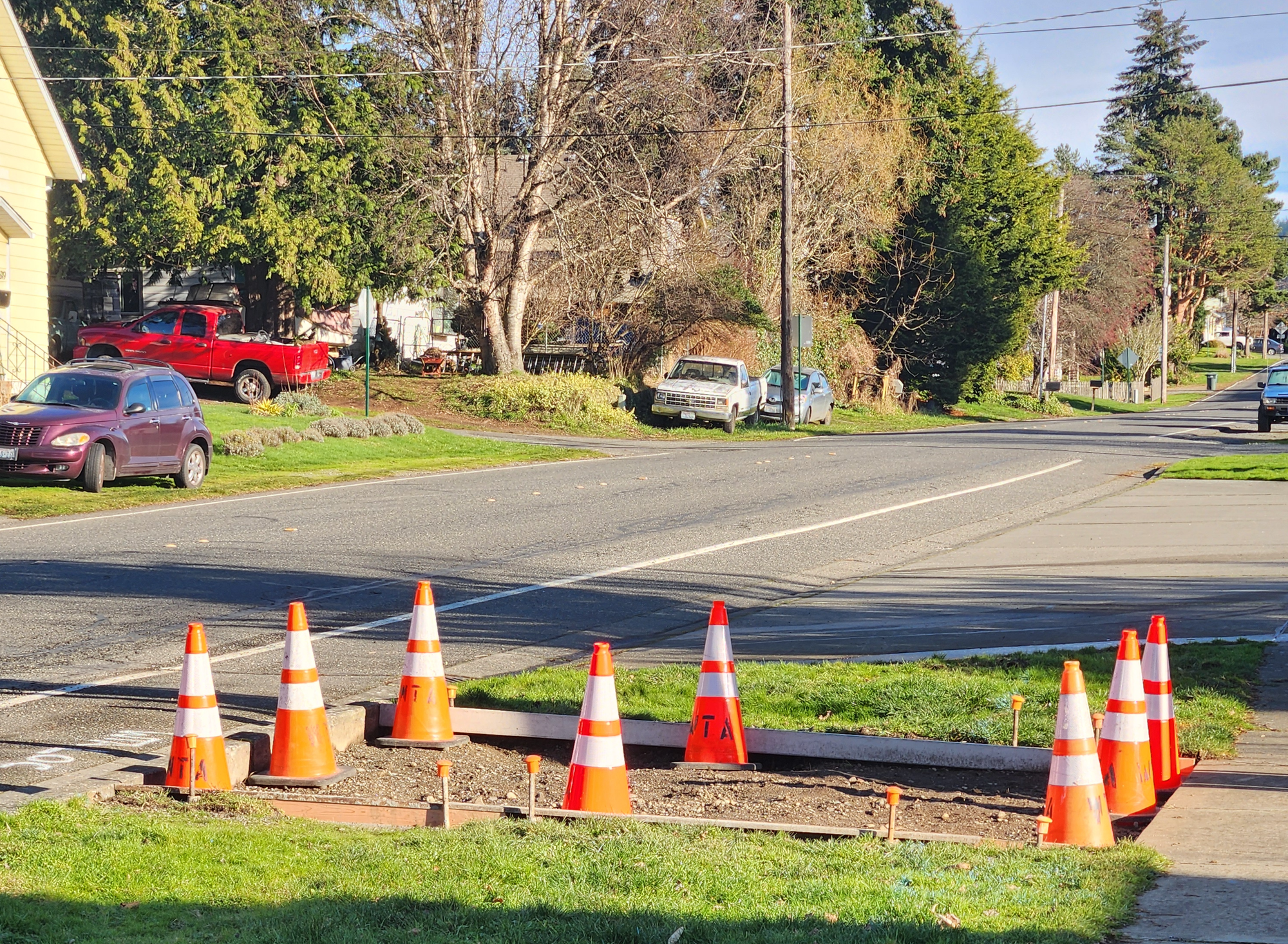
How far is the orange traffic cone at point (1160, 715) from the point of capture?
645 cm

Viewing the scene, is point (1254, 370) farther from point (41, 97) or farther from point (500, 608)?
point (500, 608)

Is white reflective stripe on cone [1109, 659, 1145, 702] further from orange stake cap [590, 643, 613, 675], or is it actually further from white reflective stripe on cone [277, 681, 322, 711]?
white reflective stripe on cone [277, 681, 322, 711]

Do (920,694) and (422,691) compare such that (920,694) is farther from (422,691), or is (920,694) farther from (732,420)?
(732,420)

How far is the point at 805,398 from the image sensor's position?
3847 centimetres

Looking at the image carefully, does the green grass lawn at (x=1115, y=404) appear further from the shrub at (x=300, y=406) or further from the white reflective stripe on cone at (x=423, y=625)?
A: the white reflective stripe on cone at (x=423, y=625)

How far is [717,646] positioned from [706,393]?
27.0 m

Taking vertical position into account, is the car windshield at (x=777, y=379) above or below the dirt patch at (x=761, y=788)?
above

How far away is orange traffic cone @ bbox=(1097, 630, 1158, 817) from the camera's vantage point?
5.96 meters

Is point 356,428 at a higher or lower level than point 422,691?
higher

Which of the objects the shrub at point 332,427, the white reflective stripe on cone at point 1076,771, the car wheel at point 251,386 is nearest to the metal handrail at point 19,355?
the car wheel at point 251,386

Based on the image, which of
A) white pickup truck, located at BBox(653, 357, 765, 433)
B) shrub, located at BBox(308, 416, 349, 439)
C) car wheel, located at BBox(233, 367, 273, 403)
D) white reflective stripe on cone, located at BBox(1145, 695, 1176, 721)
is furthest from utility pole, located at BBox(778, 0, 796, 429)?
white reflective stripe on cone, located at BBox(1145, 695, 1176, 721)

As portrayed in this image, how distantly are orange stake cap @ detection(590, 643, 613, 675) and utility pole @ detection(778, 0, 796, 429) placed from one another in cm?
2986

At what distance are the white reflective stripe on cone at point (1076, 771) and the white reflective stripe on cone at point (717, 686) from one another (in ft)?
5.94

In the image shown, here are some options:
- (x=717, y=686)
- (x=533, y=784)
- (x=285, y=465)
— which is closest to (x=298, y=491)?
(x=285, y=465)
